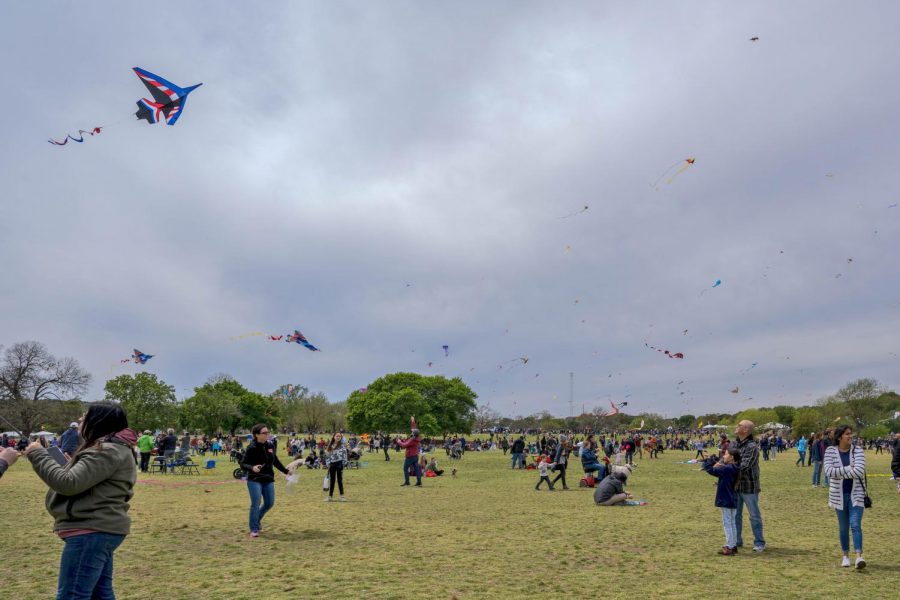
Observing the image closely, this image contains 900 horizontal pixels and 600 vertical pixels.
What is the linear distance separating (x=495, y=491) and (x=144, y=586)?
1440 centimetres

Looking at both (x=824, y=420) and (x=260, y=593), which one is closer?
(x=260, y=593)

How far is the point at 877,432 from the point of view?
78812 mm

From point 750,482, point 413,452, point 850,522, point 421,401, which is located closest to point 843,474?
point 850,522

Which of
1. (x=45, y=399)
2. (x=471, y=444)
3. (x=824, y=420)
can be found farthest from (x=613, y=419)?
(x=45, y=399)

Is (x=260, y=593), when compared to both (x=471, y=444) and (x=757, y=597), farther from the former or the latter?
(x=471, y=444)

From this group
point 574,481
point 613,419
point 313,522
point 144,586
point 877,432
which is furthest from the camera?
point 613,419

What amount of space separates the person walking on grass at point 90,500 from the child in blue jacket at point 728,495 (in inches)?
334

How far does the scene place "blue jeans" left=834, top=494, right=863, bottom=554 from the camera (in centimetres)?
869

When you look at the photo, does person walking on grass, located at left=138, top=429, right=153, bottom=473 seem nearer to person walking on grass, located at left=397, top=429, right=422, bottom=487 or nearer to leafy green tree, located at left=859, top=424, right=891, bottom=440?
person walking on grass, located at left=397, top=429, right=422, bottom=487

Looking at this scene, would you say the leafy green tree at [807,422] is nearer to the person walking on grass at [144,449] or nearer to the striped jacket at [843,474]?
the person walking on grass at [144,449]

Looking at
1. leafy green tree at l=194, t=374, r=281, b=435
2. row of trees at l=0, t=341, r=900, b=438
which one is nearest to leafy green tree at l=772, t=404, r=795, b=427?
row of trees at l=0, t=341, r=900, b=438

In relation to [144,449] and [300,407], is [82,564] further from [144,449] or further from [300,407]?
[300,407]

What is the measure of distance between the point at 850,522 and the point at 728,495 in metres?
1.60

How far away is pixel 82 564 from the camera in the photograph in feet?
13.4
